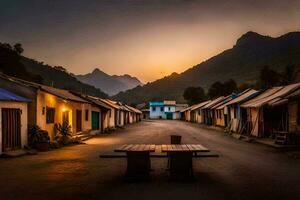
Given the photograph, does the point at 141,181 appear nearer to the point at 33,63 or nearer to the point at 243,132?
the point at 243,132

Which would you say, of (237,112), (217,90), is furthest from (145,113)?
(237,112)

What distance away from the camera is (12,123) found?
17.7 metres

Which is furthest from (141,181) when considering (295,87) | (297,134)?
(295,87)

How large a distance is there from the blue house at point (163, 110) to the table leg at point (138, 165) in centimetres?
11565

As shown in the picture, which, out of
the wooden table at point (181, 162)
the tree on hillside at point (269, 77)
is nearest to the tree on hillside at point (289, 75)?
the tree on hillside at point (269, 77)

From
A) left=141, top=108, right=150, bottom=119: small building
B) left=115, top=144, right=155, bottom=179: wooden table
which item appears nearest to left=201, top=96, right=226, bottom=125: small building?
left=115, top=144, right=155, bottom=179: wooden table

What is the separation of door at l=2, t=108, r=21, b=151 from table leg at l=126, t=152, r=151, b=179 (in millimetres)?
8437

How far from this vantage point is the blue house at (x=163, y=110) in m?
127

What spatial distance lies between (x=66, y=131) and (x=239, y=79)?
499ft

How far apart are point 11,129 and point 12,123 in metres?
0.31

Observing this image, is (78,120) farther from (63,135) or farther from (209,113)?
(209,113)

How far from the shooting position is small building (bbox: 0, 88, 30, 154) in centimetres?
1669

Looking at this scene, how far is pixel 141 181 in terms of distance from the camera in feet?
33.4

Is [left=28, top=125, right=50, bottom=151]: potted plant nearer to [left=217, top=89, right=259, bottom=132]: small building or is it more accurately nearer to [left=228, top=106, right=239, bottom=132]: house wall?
[left=217, top=89, right=259, bottom=132]: small building
